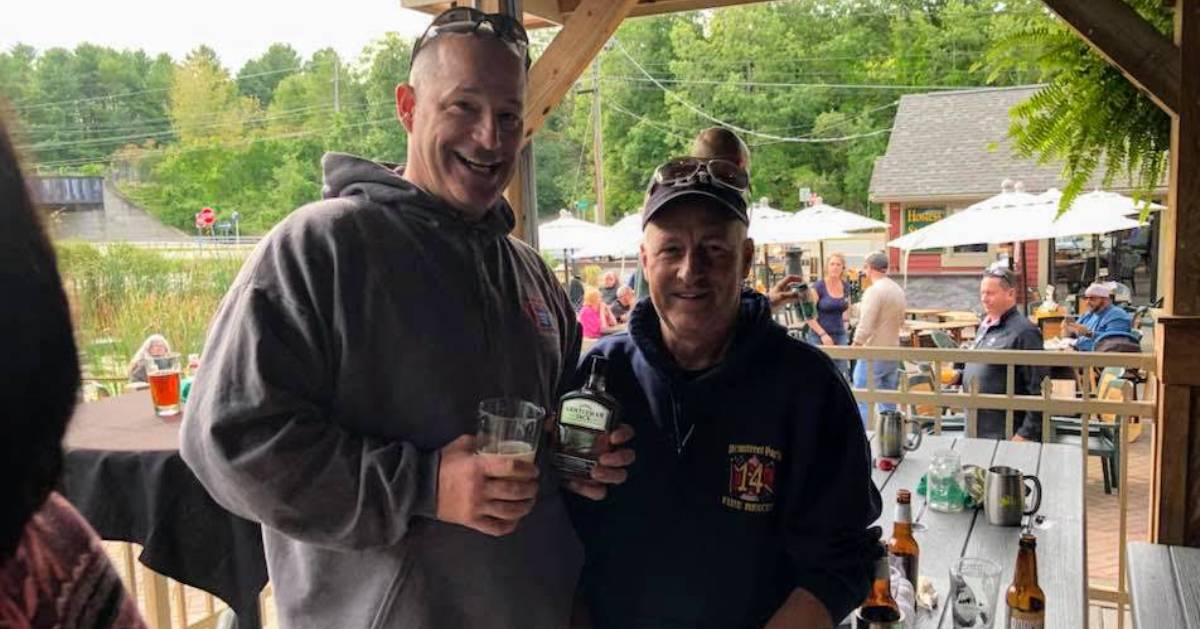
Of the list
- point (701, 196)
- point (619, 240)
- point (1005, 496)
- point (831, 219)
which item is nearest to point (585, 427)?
point (701, 196)

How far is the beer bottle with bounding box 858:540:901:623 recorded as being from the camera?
1704 mm

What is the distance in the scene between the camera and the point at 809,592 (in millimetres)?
1440

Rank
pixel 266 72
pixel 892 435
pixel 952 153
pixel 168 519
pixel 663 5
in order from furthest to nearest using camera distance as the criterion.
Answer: pixel 952 153 < pixel 266 72 < pixel 663 5 < pixel 892 435 < pixel 168 519

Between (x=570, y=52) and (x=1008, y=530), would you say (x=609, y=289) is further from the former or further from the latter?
(x=1008, y=530)

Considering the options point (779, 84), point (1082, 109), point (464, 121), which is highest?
point (779, 84)

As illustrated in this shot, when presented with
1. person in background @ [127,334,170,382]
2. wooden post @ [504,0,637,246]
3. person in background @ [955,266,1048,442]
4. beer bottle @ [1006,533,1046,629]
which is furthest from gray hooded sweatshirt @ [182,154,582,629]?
person in background @ [955,266,1048,442]

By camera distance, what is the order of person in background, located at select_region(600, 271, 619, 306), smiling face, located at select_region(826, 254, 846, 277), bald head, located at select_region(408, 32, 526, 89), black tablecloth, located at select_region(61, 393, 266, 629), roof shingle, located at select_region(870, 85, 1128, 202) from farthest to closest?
roof shingle, located at select_region(870, 85, 1128, 202)
person in background, located at select_region(600, 271, 619, 306)
smiling face, located at select_region(826, 254, 846, 277)
black tablecloth, located at select_region(61, 393, 266, 629)
bald head, located at select_region(408, 32, 526, 89)

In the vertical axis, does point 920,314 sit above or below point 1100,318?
below

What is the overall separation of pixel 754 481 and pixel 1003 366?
430 cm

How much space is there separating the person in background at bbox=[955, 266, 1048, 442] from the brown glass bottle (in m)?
4.03

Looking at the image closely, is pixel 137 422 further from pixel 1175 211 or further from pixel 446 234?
pixel 1175 211

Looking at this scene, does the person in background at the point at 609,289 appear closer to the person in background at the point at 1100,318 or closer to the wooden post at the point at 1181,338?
the person in background at the point at 1100,318

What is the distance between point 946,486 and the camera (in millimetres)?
2904

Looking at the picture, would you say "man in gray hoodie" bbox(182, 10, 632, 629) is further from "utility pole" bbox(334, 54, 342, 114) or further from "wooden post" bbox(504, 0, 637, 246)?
"utility pole" bbox(334, 54, 342, 114)
